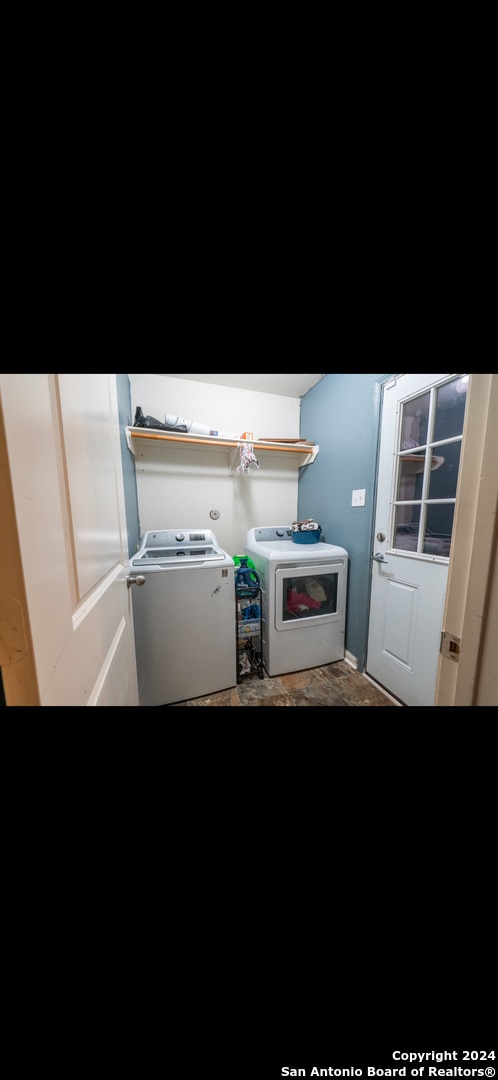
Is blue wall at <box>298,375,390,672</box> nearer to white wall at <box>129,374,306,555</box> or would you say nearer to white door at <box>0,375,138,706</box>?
white wall at <box>129,374,306,555</box>

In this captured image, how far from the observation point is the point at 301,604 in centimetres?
190

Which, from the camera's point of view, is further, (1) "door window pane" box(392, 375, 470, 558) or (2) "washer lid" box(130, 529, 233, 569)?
(2) "washer lid" box(130, 529, 233, 569)

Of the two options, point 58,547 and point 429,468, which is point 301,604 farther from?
point 58,547

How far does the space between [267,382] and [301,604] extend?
6.06 ft

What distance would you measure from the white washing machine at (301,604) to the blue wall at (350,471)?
0.32ft

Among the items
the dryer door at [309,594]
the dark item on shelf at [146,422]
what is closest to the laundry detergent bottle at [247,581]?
the dryer door at [309,594]

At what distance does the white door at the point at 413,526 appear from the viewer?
1.35 metres

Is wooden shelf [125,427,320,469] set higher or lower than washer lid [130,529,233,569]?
higher

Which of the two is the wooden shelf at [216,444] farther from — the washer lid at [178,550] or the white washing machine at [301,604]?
the white washing machine at [301,604]

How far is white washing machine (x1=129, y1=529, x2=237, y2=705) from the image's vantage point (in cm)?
147

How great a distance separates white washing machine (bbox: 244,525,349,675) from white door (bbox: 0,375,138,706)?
1.16 m

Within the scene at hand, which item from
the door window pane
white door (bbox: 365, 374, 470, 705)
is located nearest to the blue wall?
white door (bbox: 365, 374, 470, 705)
